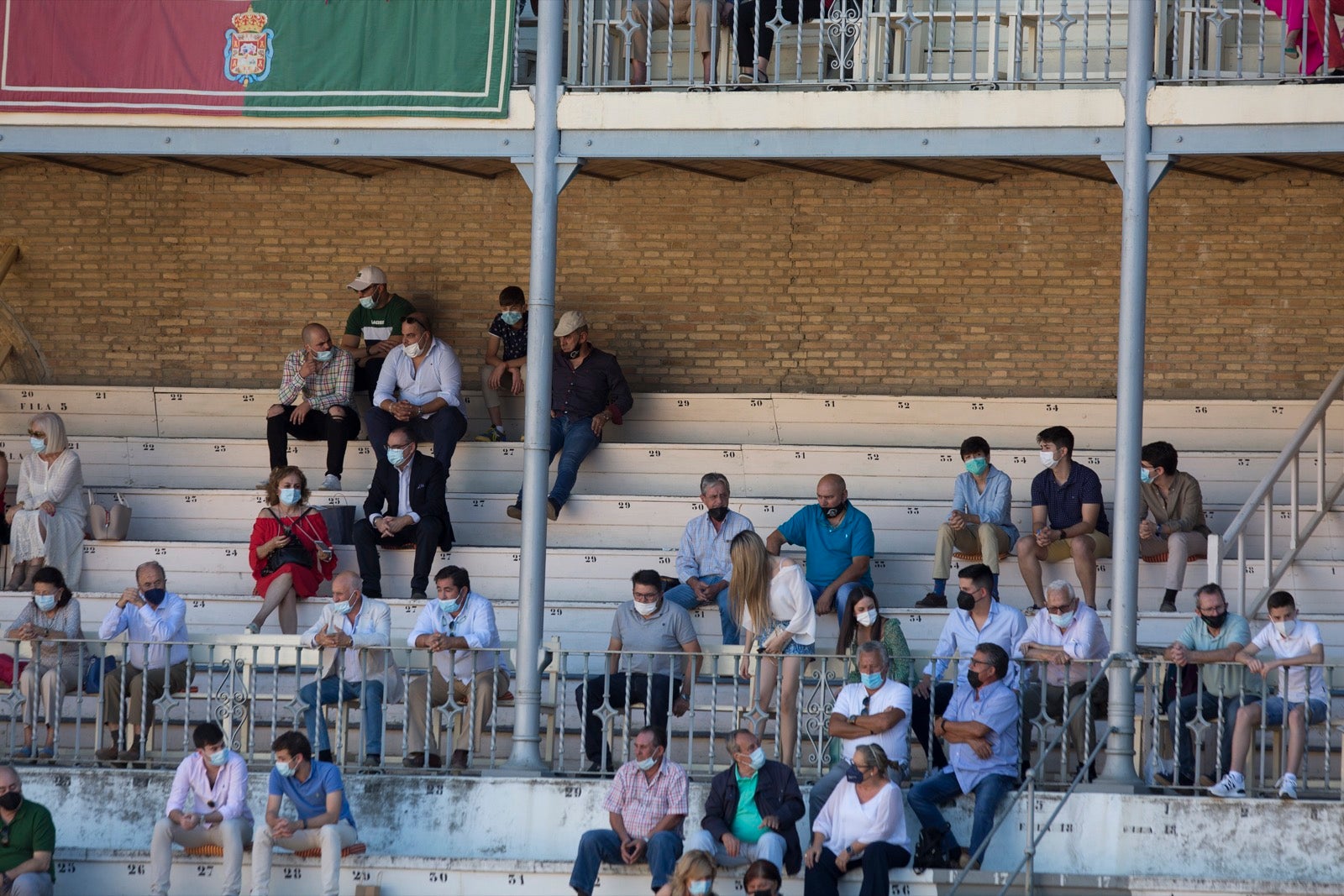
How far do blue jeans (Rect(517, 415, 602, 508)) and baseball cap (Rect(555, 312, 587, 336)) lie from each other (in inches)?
26.6

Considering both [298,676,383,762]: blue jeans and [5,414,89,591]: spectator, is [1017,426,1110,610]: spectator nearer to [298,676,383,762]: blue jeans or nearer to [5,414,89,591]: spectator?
[298,676,383,762]: blue jeans

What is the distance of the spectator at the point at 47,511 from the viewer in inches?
507

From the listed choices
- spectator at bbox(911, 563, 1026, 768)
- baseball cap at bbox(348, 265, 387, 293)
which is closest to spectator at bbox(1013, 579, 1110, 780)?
spectator at bbox(911, 563, 1026, 768)

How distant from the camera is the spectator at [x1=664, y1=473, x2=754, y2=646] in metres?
11.9

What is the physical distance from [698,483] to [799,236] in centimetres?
251

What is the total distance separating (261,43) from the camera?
11.6m

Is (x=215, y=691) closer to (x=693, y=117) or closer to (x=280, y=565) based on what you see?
(x=280, y=565)

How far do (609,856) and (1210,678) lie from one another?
3367 millimetres

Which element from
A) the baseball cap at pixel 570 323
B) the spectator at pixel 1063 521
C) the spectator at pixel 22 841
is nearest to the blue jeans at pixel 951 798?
the spectator at pixel 1063 521

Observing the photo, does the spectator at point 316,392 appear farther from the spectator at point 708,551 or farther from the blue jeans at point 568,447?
the spectator at point 708,551

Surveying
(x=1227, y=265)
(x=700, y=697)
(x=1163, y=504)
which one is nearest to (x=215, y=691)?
(x=700, y=697)

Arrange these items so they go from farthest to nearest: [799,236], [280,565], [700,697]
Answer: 1. [799,236]
2. [280,565]
3. [700,697]

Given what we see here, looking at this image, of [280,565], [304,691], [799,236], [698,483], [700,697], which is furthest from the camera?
[799,236]

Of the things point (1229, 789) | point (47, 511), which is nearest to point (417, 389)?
point (47, 511)
